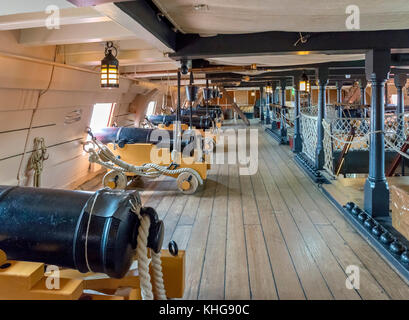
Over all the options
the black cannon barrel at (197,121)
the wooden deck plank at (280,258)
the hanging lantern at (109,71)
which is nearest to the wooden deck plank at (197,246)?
the wooden deck plank at (280,258)

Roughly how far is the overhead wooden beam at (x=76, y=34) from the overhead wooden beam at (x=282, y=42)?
71 cm

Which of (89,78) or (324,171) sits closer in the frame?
(89,78)

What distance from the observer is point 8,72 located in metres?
3.01

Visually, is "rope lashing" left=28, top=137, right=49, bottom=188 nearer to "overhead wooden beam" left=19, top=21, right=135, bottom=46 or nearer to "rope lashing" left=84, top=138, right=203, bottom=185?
"rope lashing" left=84, top=138, right=203, bottom=185

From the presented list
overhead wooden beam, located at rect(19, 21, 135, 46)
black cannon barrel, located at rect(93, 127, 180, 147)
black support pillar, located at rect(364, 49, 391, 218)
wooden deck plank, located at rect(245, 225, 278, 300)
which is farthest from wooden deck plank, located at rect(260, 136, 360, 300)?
overhead wooden beam, located at rect(19, 21, 135, 46)

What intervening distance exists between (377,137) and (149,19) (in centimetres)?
248

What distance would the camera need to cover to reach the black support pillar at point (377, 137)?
11.6 ft

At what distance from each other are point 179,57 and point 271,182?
8.06ft

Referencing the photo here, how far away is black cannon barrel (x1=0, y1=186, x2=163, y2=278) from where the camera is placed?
1362 mm

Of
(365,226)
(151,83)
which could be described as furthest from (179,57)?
(151,83)
